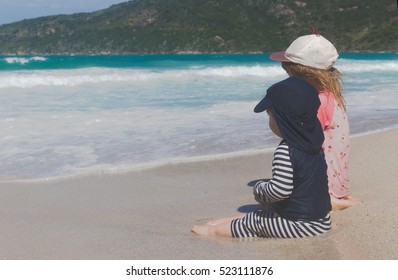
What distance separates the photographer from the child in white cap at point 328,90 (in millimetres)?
3520

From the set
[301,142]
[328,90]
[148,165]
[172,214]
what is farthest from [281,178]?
[148,165]

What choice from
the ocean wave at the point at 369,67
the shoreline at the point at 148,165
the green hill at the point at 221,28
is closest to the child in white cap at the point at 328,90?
the shoreline at the point at 148,165

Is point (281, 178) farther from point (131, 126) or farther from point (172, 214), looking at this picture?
point (131, 126)

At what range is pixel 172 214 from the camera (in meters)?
4.30

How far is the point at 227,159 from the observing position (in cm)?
629

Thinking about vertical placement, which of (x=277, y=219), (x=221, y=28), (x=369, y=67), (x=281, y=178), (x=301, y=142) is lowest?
(x=369, y=67)

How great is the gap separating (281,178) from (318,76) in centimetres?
76

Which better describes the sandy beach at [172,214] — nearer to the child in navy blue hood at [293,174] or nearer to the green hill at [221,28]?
the child in navy blue hood at [293,174]

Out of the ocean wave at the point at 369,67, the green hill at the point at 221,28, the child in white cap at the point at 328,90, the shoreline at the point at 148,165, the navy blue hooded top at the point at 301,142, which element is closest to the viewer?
the navy blue hooded top at the point at 301,142

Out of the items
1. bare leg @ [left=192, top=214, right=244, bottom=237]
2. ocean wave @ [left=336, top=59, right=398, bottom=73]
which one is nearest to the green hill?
ocean wave @ [left=336, top=59, right=398, bottom=73]

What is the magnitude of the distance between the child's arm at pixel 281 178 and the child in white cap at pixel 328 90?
56 centimetres

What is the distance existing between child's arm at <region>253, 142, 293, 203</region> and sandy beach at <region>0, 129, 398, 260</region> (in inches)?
10.7

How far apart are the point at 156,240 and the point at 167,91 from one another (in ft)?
38.6
